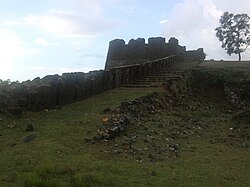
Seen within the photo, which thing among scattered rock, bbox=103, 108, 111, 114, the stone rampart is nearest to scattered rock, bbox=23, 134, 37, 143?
the stone rampart

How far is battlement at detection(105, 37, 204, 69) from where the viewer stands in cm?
3591

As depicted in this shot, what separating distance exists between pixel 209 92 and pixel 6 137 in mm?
12780

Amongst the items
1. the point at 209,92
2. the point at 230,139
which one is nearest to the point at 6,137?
the point at 230,139

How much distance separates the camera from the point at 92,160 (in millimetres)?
9523

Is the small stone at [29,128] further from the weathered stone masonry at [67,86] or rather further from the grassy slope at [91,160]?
the weathered stone masonry at [67,86]

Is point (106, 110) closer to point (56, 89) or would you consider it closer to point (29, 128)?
point (56, 89)

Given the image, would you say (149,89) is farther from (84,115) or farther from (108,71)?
(84,115)

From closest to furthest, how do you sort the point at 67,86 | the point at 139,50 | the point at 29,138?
the point at 29,138 → the point at 67,86 → the point at 139,50

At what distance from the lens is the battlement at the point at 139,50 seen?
35.9 metres

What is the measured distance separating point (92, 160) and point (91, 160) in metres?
0.03

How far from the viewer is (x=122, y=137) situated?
11.7m

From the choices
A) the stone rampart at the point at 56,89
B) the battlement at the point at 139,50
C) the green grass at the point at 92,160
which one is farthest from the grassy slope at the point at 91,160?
the battlement at the point at 139,50

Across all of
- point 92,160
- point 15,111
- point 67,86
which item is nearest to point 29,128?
point 15,111

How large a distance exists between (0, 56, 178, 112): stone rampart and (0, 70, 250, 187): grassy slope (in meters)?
0.68
